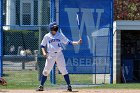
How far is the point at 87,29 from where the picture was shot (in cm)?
1833

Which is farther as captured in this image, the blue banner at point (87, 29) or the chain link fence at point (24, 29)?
the chain link fence at point (24, 29)

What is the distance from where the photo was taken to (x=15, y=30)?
18844 millimetres

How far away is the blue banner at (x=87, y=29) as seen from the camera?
18.3 metres

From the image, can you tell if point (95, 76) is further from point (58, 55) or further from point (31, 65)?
point (58, 55)

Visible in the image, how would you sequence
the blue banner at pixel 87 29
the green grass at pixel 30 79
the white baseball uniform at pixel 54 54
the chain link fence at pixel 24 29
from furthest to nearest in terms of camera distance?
the chain link fence at pixel 24 29
the blue banner at pixel 87 29
the green grass at pixel 30 79
the white baseball uniform at pixel 54 54

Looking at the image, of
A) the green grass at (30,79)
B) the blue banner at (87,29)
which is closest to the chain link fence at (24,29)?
the green grass at (30,79)

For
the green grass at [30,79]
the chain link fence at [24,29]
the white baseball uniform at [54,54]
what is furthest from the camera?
the chain link fence at [24,29]

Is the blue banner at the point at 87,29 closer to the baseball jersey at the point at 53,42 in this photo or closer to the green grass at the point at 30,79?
the green grass at the point at 30,79

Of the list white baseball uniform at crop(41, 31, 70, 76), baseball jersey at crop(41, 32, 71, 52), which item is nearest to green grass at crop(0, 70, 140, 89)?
white baseball uniform at crop(41, 31, 70, 76)

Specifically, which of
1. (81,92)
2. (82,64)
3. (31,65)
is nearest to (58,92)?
(81,92)

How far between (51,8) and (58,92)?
4677 mm

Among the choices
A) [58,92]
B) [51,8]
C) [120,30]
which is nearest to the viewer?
[58,92]

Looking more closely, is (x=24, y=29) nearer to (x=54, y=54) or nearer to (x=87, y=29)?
(x=87, y=29)

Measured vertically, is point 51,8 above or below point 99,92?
above
